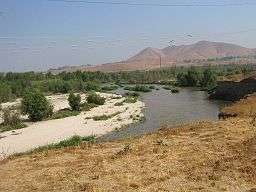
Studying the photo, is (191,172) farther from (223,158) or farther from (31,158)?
(31,158)

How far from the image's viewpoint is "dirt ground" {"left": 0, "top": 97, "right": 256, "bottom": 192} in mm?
17312

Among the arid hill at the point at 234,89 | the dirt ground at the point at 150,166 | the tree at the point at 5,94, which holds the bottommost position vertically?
the tree at the point at 5,94

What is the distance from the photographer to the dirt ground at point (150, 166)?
1731 centimetres

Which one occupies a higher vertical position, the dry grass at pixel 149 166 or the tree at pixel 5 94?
the dry grass at pixel 149 166

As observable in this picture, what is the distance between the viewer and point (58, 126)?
58.0 meters

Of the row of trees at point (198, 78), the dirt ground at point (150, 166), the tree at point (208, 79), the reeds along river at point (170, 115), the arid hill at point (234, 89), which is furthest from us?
the row of trees at point (198, 78)

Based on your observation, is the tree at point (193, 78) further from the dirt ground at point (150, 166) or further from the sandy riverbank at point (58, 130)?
the dirt ground at point (150, 166)

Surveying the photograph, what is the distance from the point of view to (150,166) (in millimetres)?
19812

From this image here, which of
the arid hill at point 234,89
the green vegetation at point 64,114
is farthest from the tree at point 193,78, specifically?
the green vegetation at point 64,114

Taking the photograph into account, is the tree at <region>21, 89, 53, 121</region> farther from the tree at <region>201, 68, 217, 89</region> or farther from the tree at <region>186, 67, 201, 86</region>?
the tree at <region>186, 67, 201, 86</region>

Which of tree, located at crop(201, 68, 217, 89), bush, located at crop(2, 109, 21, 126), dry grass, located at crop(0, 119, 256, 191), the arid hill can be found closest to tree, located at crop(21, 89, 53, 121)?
bush, located at crop(2, 109, 21, 126)

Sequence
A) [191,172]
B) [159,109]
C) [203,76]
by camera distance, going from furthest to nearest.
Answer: [203,76] < [159,109] < [191,172]

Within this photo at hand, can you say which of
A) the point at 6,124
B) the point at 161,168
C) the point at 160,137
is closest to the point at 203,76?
the point at 6,124

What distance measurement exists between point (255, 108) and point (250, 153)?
66.4 feet
